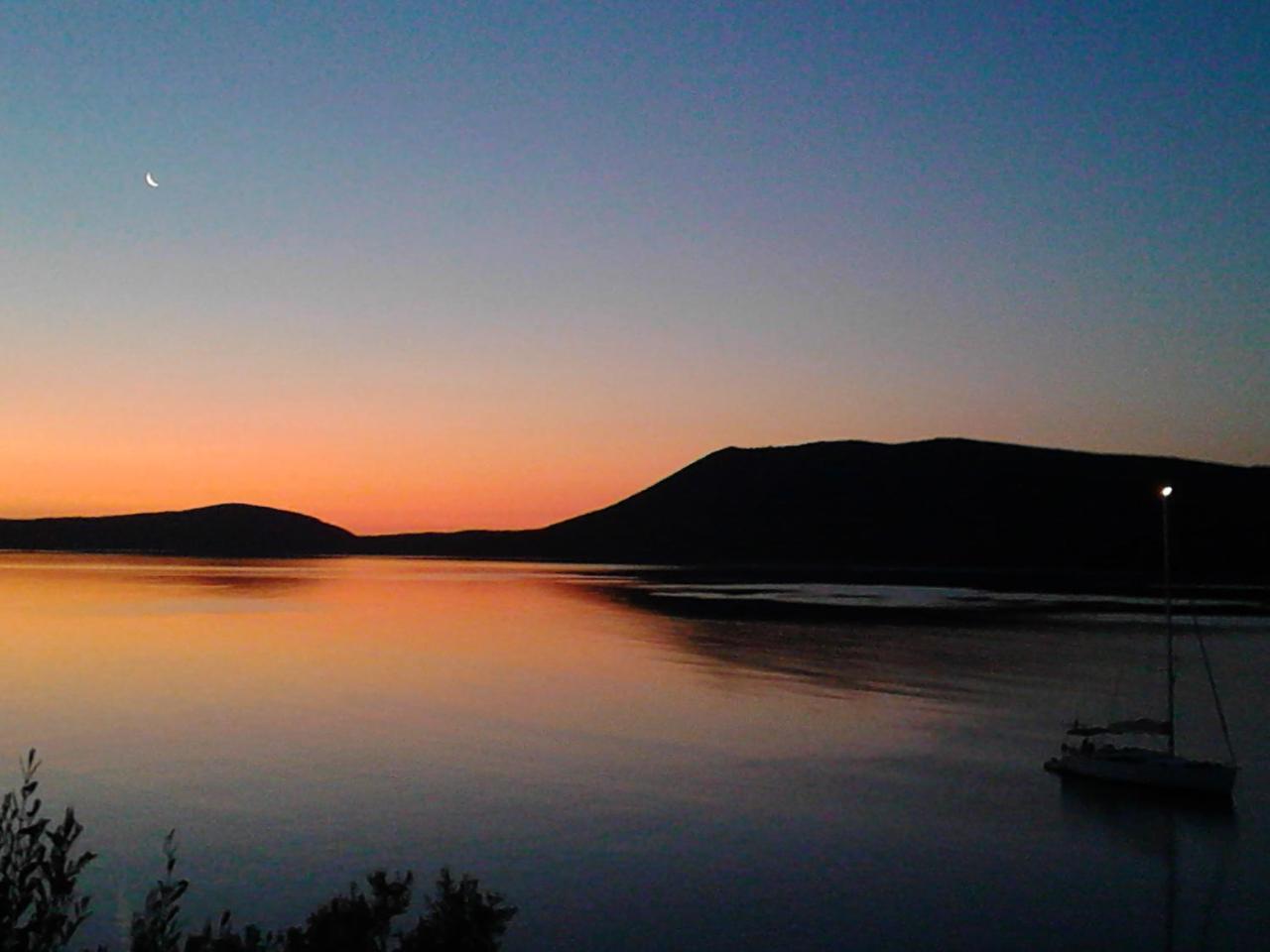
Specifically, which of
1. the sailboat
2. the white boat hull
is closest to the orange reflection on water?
the sailboat

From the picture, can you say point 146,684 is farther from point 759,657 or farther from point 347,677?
point 759,657

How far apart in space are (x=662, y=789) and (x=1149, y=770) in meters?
10.7

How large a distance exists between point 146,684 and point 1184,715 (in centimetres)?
3444

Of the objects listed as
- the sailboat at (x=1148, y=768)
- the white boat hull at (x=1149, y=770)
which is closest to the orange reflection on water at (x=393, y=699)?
the sailboat at (x=1148, y=768)

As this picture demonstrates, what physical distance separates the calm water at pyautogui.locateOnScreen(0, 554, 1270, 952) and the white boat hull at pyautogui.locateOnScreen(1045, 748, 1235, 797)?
0.95 meters

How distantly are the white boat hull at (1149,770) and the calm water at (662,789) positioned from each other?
95 centimetres

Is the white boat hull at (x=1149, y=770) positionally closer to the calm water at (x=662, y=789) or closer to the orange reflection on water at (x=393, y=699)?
the calm water at (x=662, y=789)

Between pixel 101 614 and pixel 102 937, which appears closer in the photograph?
pixel 102 937

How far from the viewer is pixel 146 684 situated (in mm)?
39500

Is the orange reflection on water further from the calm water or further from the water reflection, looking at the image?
the water reflection

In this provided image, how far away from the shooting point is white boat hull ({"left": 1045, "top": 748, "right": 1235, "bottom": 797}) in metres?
23.7

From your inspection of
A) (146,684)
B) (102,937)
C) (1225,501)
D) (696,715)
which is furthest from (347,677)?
(1225,501)

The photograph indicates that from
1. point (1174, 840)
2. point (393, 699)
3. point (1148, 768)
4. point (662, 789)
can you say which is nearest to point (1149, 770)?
point (1148, 768)

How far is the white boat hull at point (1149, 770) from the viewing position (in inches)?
933
